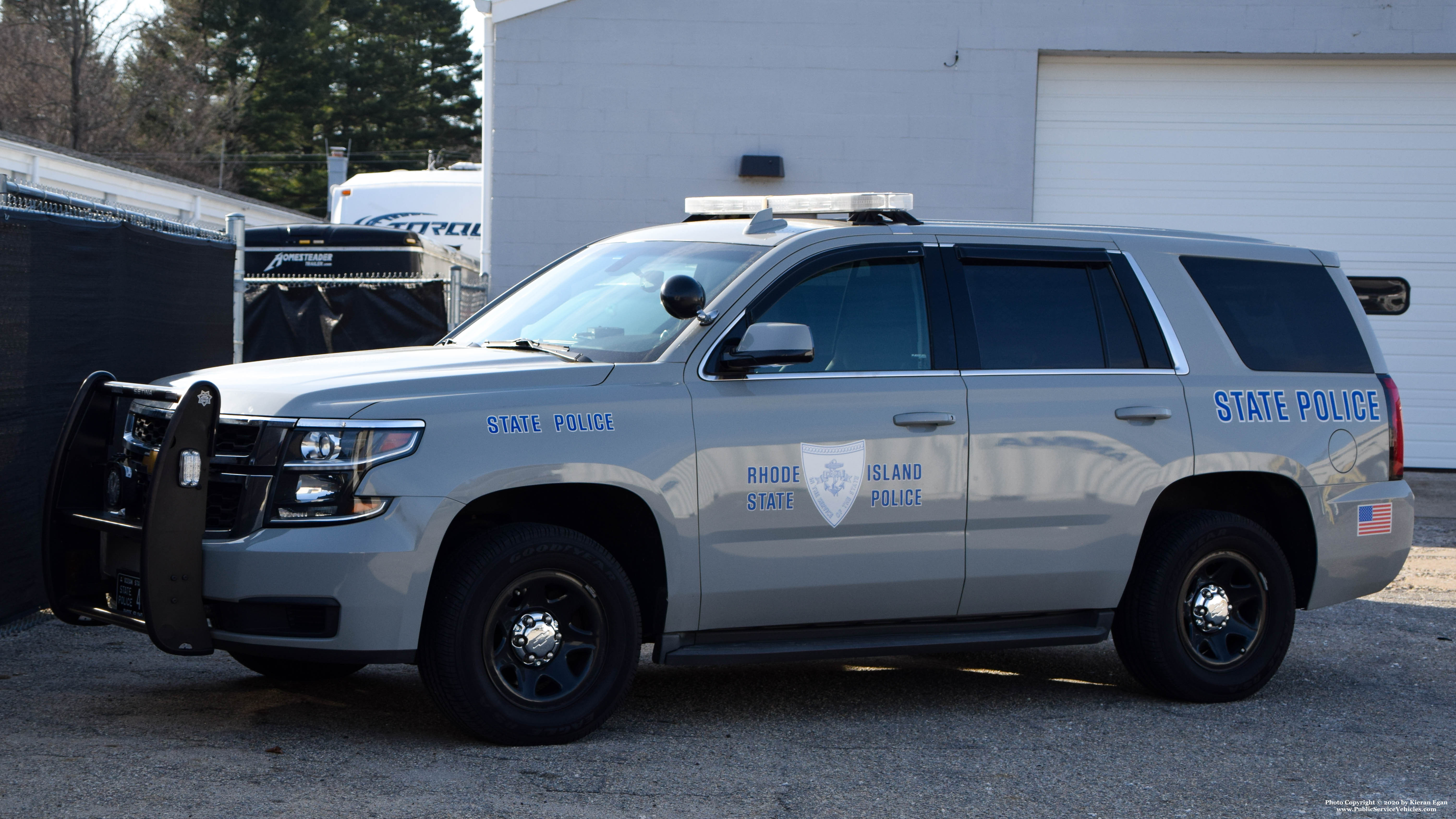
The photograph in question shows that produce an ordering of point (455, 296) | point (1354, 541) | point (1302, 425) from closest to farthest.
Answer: point (1302, 425)
point (1354, 541)
point (455, 296)

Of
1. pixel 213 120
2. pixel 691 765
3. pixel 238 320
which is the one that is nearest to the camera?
pixel 691 765

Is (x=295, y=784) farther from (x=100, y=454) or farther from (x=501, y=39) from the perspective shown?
(x=501, y=39)

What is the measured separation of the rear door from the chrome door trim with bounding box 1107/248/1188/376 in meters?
0.02

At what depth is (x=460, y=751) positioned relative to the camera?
5.11 meters

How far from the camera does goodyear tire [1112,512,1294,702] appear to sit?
6145mm

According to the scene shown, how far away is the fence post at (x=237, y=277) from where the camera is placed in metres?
10.0

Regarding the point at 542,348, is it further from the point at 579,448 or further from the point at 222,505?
the point at 222,505

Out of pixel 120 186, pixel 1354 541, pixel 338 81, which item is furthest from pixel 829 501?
pixel 338 81

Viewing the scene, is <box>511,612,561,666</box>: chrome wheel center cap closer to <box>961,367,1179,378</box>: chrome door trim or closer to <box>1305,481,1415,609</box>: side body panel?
<box>961,367,1179,378</box>: chrome door trim

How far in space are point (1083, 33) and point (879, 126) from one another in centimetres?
211

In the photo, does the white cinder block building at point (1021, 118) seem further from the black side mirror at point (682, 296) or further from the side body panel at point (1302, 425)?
the black side mirror at point (682, 296)

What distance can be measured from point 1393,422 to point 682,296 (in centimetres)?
337

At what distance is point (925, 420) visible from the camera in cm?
563

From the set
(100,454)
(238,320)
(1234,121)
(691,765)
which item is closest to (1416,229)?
(1234,121)
